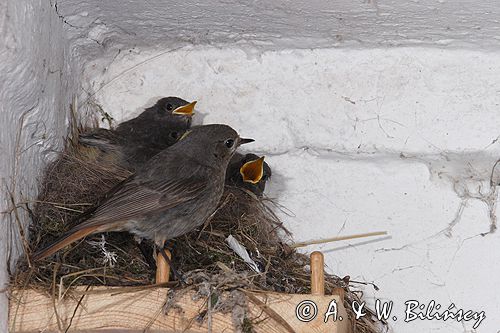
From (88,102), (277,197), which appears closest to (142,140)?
(88,102)

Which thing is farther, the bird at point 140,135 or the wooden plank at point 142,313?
the bird at point 140,135

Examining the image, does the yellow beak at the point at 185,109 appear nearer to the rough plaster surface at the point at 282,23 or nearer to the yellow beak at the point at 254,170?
the rough plaster surface at the point at 282,23

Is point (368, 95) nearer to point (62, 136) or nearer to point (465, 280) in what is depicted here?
point (465, 280)

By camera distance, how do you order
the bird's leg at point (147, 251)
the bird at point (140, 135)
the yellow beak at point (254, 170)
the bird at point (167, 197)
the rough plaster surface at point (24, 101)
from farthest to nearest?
the bird at point (140, 135), the yellow beak at point (254, 170), the bird's leg at point (147, 251), the bird at point (167, 197), the rough plaster surface at point (24, 101)

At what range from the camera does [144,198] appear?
4.12m

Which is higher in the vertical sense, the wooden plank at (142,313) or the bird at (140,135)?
the bird at (140,135)

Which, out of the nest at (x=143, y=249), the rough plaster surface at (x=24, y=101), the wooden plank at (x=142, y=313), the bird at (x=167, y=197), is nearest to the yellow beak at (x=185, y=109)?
the bird at (x=167, y=197)

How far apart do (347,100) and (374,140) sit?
26 centimetres

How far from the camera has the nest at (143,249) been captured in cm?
378

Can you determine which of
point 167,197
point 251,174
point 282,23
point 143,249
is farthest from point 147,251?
point 282,23

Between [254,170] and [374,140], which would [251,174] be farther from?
[374,140]

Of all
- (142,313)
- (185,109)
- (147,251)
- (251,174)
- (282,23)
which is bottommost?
(147,251)

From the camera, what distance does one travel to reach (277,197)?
4.77 metres

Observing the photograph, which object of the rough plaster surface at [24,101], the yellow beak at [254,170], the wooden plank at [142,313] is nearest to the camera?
the wooden plank at [142,313]
